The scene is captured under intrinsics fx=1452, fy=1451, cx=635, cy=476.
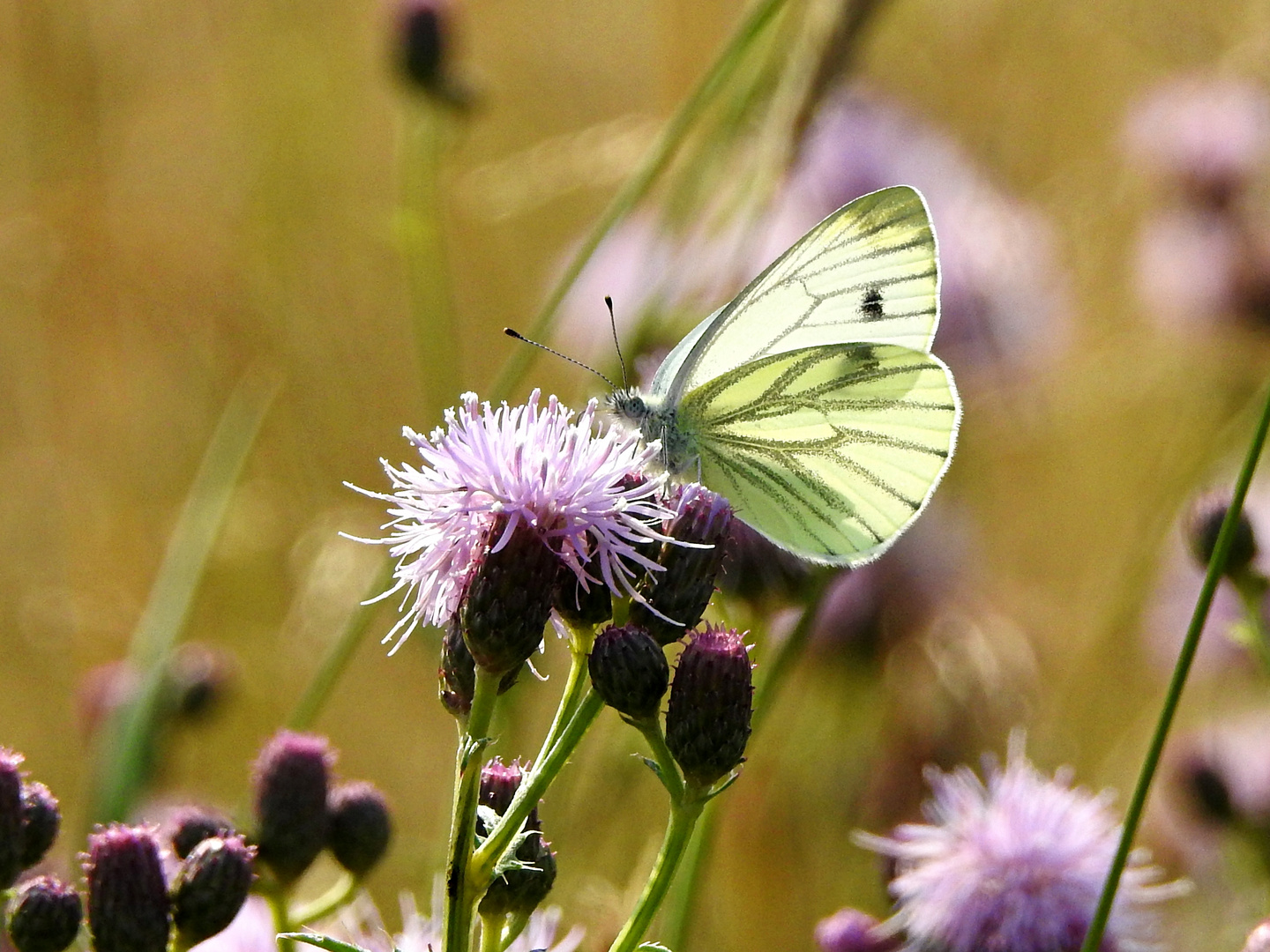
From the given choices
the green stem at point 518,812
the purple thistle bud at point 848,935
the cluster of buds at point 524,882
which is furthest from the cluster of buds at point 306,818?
the purple thistle bud at point 848,935

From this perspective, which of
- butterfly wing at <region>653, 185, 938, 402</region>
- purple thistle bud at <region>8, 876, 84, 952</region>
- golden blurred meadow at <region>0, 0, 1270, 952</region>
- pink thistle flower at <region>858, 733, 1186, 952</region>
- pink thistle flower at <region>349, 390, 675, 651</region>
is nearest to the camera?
purple thistle bud at <region>8, 876, 84, 952</region>

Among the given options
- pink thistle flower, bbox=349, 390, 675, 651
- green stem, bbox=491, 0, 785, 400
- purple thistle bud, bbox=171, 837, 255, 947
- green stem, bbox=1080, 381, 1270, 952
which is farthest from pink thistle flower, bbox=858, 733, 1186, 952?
green stem, bbox=491, 0, 785, 400

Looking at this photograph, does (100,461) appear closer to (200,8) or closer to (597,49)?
(200,8)

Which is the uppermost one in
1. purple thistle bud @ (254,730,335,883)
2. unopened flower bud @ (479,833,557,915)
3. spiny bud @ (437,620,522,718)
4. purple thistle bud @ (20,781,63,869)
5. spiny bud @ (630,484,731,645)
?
spiny bud @ (630,484,731,645)

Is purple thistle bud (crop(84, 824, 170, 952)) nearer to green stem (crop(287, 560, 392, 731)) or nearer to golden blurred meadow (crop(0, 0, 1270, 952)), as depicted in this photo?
green stem (crop(287, 560, 392, 731))

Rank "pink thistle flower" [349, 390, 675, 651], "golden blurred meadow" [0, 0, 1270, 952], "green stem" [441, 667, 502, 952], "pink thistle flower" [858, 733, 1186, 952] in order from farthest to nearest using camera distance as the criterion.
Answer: "golden blurred meadow" [0, 0, 1270, 952] < "pink thistle flower" [858, 733, 1186, 952] < "pink thistle flower" [349, 390, 675, 651] < "green stem" [441, 667, 502, 952]

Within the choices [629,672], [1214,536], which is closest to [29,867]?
[629,672]

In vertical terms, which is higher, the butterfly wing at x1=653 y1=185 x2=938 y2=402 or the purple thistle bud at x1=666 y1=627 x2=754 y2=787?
the butterfly wing at x1=653 y1=185 x2=938 y2=402
